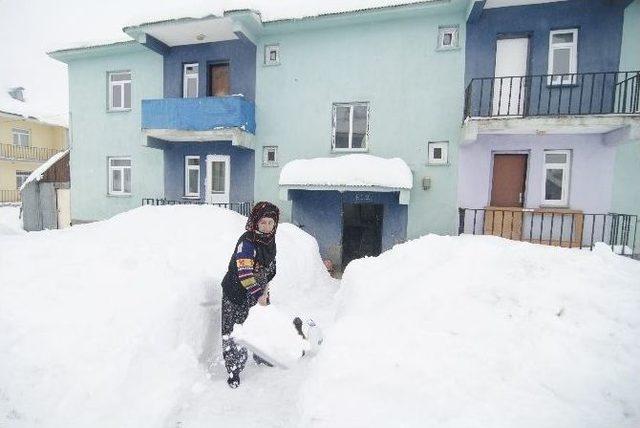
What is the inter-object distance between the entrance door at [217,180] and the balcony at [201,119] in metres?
0.91

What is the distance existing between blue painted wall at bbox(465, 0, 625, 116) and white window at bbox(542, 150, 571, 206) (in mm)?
1167

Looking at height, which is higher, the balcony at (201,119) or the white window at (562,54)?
the white window at (562,54)

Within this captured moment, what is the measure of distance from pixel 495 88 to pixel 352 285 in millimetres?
7362

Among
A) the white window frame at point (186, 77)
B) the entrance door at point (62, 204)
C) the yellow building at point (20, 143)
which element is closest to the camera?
the white window frame at point (186, 77)

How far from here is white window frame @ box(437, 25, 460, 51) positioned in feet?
27.9

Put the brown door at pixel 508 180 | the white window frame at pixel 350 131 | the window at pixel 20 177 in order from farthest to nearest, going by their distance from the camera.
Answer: the window at pixel 20 177
the white window frame at pixel 350 131
the brown door at pixel 508 180

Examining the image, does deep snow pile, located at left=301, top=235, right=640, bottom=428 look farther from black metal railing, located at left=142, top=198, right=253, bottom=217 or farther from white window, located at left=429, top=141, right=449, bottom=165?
black metal railing, located at left=142, top=198, right=253, bottom=217

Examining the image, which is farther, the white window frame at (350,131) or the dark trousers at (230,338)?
the white window frame at (350,131)

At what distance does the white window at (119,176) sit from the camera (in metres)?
11.7

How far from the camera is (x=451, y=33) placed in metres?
8.59

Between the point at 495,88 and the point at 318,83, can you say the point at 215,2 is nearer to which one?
the point at 318,83

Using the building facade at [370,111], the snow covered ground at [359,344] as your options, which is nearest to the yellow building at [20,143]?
the building facade at [370,111]

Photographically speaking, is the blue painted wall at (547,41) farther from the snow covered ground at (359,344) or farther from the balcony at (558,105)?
the snow covered ground at (359,344)

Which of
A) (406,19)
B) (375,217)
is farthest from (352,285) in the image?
(406,19)
